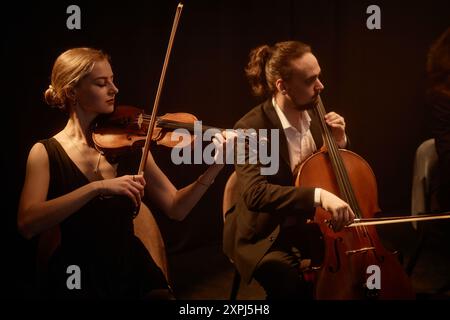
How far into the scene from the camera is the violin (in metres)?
1.77

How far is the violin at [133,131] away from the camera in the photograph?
1.77 m

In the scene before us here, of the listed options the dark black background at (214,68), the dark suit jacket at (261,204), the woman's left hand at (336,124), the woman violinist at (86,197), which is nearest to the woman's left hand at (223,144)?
the woman violinist at (86,197)

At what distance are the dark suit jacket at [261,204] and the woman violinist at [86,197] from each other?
0.49 feet

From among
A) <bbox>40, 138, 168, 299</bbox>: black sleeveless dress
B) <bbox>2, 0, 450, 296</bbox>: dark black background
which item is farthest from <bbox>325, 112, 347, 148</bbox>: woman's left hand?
<bbox>2, 0, 450, 296</bbox>: dark black background

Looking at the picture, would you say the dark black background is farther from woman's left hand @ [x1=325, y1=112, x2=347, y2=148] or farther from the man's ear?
woman's left hand @ [x1=325, y1=112, x2=347, y2=148]

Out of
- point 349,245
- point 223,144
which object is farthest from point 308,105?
point 349,245

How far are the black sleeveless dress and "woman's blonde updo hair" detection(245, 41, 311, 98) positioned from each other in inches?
23.9

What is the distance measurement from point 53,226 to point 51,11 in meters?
0.88

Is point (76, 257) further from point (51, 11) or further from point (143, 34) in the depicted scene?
point (143, 34)

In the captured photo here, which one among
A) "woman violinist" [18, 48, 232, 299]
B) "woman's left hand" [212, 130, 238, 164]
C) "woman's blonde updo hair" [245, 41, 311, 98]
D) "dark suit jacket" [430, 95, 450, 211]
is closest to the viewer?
"woman violinist" [18, 48, 232, 299]

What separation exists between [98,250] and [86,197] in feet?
0.69

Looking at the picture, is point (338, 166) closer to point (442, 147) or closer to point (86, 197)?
point (442, 147)

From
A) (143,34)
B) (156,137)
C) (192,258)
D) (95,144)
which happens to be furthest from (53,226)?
(192,258)

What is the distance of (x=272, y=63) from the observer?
2008 millimetres
